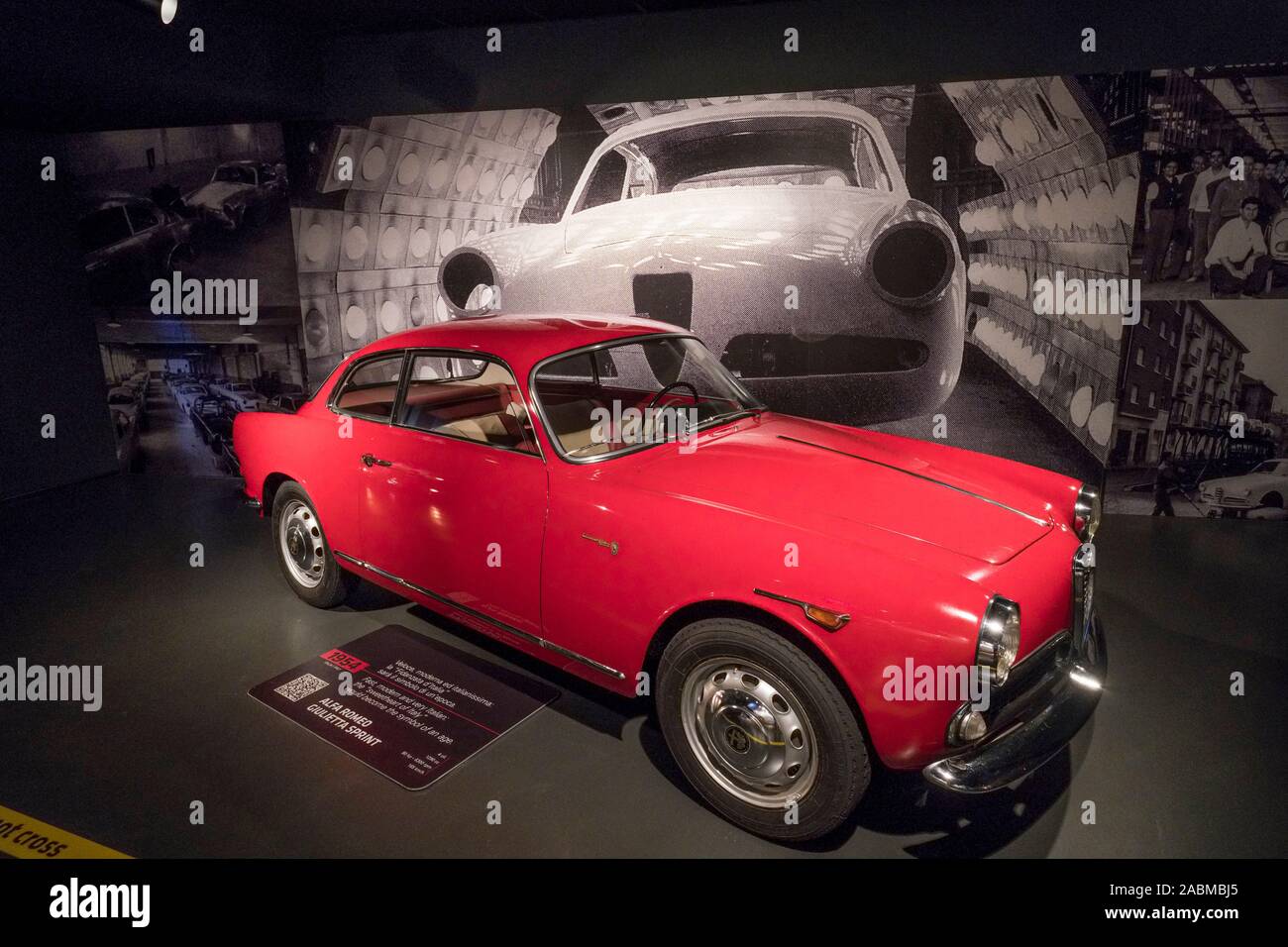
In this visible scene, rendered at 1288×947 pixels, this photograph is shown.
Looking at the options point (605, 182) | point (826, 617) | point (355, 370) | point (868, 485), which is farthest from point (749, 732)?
point (605, 182)

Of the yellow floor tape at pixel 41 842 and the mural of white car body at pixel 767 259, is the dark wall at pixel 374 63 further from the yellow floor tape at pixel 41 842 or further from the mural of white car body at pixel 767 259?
the yellow floor tape at pixel 41 842

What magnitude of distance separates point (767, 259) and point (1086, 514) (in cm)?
288

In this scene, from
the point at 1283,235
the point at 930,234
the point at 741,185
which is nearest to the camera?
the point at 930,234

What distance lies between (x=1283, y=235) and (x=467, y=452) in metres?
5.40

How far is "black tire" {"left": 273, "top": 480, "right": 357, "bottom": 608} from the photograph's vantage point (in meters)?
3.61

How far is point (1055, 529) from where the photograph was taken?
7.56 feet

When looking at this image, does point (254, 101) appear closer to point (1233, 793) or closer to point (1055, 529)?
point (1055, 529)

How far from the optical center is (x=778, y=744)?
2111 mm

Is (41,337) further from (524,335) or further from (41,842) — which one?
(524,335)

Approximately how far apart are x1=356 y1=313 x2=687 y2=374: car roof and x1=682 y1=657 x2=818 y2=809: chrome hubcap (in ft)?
4.43

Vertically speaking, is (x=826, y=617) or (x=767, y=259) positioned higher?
(x=767, y=259)

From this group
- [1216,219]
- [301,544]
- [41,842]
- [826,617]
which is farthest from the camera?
[1216,219]

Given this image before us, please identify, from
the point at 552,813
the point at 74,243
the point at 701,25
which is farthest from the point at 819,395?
the point at 74,243

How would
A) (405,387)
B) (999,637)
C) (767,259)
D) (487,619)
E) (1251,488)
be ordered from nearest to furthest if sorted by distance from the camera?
1. (999,637)
2. (487,619)
3. (405,387)
4. (767,259)
5. (1251,488)
